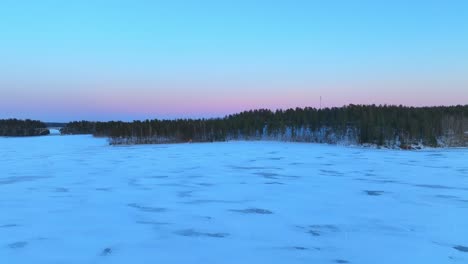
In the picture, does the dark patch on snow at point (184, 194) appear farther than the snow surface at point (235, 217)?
Yes

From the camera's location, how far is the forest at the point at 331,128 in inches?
613

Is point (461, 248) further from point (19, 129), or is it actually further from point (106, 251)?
point (19, 129)

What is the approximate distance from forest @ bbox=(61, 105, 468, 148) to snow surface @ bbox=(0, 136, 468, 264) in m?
8.45

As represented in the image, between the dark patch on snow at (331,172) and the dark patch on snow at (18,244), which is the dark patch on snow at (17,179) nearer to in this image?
the dark patch on snow at (18,244)

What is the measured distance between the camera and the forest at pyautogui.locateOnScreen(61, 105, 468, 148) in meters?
15.6

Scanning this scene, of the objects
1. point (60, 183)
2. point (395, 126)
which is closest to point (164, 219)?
point (60, 183)

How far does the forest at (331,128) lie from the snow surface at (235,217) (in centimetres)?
845

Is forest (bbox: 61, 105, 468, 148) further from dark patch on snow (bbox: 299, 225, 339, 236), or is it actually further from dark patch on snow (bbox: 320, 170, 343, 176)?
dark patch on snow (bbox: 299, 225, 339, 236)

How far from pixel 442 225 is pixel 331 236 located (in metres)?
1.25

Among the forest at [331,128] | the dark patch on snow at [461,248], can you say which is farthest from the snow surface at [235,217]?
the forest at [331,128]

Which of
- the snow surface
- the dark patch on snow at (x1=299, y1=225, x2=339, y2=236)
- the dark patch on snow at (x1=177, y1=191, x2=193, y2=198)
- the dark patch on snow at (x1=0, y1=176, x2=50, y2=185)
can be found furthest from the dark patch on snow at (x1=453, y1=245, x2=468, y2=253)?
the dark patch on snow at (x1=0, y1=176, x2=50, y2=185)

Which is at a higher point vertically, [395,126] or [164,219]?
[395,126]

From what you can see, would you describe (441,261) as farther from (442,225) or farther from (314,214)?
(314,214)

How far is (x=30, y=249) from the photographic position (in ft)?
10.5
